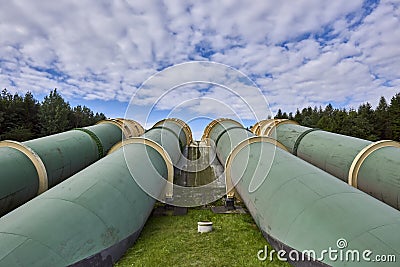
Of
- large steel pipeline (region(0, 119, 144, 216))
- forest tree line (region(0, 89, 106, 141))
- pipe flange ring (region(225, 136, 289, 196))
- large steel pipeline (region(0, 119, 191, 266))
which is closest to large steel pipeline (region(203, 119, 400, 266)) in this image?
pipe flange ring (region(225, 136, 289, 196))

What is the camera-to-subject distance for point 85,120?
55031mm

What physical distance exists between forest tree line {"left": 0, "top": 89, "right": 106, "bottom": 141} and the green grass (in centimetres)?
3340

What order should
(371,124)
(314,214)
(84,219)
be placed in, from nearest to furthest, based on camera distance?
(314,214) < (84,219) < (371,124)

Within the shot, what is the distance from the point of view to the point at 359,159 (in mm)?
9273

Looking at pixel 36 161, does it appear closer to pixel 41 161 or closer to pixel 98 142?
pixel 41 161

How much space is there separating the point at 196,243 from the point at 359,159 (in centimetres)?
622

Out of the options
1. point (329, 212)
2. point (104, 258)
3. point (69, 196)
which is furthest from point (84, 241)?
point (329, 212)

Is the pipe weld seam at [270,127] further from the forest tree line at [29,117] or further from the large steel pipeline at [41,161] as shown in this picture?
the forest tree line at [29,117]

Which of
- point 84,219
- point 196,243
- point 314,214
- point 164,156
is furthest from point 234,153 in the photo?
point 84,219

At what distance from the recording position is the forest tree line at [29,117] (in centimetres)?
3550

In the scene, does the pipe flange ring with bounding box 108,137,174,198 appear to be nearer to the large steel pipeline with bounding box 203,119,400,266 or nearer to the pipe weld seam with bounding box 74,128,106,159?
the large steel pipeline with bounding box 203,119,400,266

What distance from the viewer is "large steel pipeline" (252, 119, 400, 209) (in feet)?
26.8

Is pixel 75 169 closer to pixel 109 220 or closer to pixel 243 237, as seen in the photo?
pixel 109 220

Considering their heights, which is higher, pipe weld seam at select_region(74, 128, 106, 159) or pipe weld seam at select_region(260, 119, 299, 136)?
pipe weld seam at select_region(260, 119, 299, 136)
